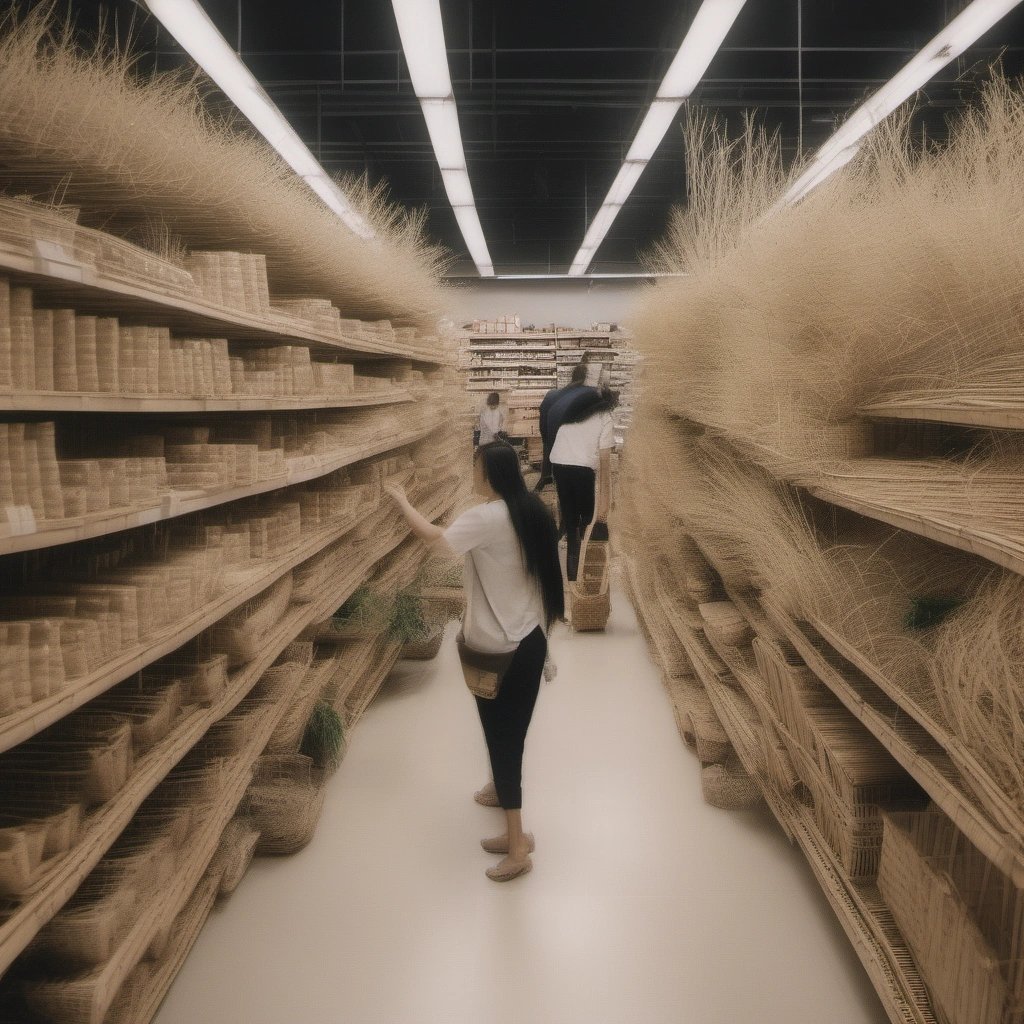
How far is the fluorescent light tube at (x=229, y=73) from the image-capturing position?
14.6 feet

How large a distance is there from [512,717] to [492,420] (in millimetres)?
9889

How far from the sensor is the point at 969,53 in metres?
8.30

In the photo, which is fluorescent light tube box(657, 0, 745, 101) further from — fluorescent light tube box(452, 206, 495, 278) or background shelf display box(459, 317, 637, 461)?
background shelf display box(459, 317, 637, 461)

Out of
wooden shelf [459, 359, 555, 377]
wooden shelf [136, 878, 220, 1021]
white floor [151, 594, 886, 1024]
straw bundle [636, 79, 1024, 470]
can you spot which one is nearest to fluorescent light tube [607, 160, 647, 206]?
straw bundle [636, 79, 1024, 470]

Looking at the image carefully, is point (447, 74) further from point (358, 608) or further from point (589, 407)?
point (358, 608)

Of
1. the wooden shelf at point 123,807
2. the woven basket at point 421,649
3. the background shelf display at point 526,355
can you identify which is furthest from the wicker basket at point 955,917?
the background shelf display at point 526,355

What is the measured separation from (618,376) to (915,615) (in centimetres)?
1201

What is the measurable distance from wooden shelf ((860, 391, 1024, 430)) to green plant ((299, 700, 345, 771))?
2396 mm

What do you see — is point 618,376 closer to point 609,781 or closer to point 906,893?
point 609,781

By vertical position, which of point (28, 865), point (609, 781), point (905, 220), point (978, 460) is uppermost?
point (905, 220)

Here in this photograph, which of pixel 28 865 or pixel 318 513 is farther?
pixel 318 513

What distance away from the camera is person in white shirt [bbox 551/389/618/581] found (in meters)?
6.25

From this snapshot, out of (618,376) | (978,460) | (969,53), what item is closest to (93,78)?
(978,460)

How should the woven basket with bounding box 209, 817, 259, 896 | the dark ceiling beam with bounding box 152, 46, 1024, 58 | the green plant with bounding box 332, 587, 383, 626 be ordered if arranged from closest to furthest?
1. the woven basket with bounding box 209, 817, 259, 896
2. the green plant with bounding box 332, 587, 383, 626
3. the dark ceiling beam with bounding box 152, 46, 1024, 58
